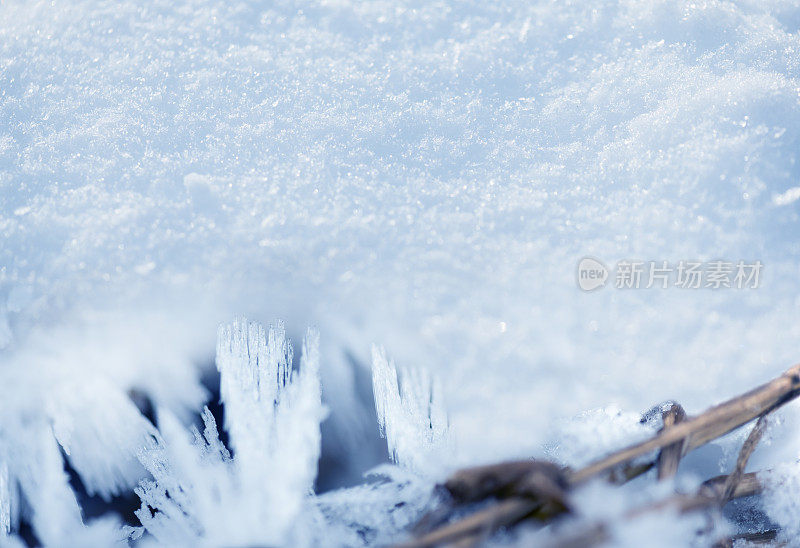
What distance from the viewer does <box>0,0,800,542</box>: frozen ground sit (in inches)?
43.9

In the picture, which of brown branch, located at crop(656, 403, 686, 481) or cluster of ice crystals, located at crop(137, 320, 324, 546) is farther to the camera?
cluster of ice crystals, located at crop(137, 320, 324, 546)

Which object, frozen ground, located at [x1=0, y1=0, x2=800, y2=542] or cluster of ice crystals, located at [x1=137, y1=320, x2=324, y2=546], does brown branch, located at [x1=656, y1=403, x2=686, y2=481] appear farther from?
cluster of ice crystals, located at [x1=137, y1=320, x2=324, y2=546]

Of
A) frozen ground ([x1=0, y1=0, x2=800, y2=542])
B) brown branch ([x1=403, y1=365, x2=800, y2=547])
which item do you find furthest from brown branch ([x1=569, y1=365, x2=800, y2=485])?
frozen ground ([x1=0, y1=0, x2=800, y2=542])

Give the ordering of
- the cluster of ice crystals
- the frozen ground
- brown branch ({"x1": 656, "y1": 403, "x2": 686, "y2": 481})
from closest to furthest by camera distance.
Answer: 1. brown branch ({"x1": 656, "y1": 403, "x2": 686, "y2": 481})
2. the cluster of ice crystals
3. the frozen ground

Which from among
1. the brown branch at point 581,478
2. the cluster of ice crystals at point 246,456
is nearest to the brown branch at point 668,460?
the brown branch at point 581,478

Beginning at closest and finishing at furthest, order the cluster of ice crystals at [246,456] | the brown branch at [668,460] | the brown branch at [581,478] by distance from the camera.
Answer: the brown branch at [581,478]
the brown branch at [668,460]
the cluster of ice crystals at [246,456]

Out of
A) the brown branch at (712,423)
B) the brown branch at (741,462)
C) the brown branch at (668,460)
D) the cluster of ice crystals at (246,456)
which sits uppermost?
the cluster of ice crystals at (246,456)

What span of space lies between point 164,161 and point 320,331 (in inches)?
20.3

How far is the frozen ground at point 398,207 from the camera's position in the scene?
1.12 metres

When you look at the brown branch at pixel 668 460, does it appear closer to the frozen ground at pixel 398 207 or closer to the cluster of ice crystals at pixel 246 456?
the frozen ground at pixel 398 207

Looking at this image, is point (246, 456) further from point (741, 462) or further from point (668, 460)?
point (741, 462)

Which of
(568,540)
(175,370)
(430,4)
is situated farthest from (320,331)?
(430,4)

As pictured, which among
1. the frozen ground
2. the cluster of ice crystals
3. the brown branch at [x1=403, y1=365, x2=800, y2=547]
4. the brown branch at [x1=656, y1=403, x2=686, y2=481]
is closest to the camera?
the brown branch at [x1=403, y1=365, x2=800, y2=547]

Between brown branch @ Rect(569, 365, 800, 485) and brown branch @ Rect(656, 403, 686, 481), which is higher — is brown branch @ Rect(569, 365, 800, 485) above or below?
above
